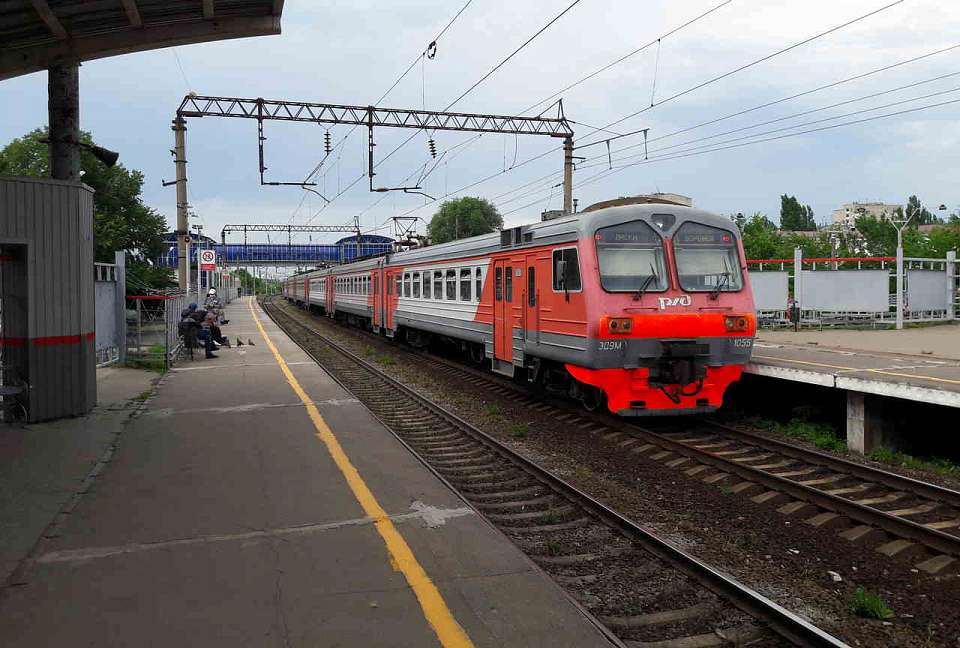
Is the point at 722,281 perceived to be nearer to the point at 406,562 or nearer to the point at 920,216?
the point at 406,562

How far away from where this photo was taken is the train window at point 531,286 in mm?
11141

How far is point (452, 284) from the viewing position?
1566cm

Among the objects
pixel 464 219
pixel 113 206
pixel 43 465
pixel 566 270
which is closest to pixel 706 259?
pixel 566 270

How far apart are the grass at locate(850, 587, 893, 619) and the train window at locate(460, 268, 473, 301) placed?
34.1 ft

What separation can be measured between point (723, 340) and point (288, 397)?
22.7ft

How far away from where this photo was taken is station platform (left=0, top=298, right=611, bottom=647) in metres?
3.82

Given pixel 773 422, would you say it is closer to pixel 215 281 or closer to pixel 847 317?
pixel 847 317

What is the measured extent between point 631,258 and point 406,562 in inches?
234

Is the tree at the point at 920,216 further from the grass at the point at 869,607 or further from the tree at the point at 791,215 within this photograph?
the grass at the point at 869,607

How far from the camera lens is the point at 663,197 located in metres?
11.0

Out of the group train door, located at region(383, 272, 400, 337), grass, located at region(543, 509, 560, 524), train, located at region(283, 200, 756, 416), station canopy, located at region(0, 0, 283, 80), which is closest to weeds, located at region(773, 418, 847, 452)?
train, located at region(283, 200, 756, 416)

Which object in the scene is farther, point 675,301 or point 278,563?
point 675,301

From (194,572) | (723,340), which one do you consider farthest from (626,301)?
(194,572)

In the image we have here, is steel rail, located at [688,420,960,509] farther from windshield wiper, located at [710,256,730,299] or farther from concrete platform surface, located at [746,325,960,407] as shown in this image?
windshield wiper, located at [710,256,730,299]
